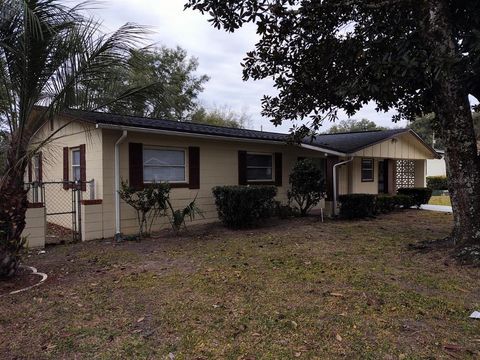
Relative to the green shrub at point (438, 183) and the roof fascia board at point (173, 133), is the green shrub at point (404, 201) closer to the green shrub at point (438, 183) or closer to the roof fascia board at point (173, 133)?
the roof fascia board at point (173, 133)

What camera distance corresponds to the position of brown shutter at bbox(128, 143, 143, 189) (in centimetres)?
889

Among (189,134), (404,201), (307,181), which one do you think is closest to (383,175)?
(404,201)

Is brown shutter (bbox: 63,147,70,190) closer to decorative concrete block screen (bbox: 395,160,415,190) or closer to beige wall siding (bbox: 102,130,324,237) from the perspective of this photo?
beige wall siding (bbox: 102,130,324,237)

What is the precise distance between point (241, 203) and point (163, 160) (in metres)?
2.33

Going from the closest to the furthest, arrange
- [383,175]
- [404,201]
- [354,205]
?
[354,205], [404,201], [383,175]

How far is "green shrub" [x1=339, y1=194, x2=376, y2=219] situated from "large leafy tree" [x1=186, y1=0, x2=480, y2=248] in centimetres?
412

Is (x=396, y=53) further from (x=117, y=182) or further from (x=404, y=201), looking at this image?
(x=404, y=201)

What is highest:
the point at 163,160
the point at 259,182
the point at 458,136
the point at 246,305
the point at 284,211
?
the point at 458,136

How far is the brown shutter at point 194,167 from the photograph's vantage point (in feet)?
32.9

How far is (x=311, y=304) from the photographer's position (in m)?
4.16

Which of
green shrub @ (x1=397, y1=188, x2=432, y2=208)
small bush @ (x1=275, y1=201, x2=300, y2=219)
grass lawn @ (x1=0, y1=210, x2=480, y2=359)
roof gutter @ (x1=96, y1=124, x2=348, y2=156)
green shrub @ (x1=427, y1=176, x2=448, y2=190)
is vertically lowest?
grass lawn @ (x1=0, y1=210, x2=480, y2=359)

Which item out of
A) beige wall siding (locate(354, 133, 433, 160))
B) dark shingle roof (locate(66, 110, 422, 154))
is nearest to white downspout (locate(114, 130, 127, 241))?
dark shingle roof (locate(66, 110, 422, 154))

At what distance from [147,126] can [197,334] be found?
6.19 m

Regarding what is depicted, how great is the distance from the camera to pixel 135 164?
29.4 feet
